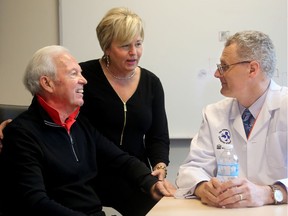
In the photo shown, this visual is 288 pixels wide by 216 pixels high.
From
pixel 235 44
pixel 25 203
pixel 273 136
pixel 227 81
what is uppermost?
pixel 235 44

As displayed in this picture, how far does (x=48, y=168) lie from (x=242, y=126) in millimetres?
847

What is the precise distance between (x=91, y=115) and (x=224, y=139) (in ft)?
2.46

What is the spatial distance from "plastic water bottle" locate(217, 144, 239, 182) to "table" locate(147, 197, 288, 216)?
15cm

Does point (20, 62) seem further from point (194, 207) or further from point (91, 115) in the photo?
point (194, 207)

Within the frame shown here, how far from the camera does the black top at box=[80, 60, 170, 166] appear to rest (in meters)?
2.00

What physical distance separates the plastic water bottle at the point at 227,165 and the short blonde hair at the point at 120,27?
78 centimetres

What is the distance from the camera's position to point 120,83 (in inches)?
82.2

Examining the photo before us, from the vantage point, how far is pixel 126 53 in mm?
1988

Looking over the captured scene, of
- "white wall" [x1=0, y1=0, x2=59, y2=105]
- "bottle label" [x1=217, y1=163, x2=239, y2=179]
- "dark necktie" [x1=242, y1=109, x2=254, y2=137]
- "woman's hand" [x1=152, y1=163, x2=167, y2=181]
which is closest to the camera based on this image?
"bottle label" [x1=217, y1=163, x2=239, y2=179]

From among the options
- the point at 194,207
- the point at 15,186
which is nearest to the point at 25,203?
the point at 15,186

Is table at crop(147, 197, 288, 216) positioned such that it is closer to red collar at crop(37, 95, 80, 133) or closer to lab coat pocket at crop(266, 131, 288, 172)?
lab coat pocket at crop(266, 131, 288, 172)

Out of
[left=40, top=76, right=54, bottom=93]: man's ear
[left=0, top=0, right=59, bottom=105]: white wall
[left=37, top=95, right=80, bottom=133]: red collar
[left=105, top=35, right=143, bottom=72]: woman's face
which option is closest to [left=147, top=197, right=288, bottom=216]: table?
[left=37, top=95, right=80, bottom=133]: red collar

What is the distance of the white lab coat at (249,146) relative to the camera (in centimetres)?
151

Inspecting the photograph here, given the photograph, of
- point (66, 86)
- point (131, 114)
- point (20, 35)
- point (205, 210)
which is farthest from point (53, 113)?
point (20, 35)
